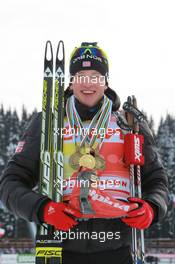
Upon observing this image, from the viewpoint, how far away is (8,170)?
3910 millimetres

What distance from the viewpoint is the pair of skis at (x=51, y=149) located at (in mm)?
3719

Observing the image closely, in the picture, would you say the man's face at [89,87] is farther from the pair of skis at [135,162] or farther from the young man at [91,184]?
the pair of skis at [135,162]

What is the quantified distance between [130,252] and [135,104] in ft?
3.87

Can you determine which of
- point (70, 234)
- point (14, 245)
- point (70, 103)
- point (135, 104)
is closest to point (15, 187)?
point (70, 234)

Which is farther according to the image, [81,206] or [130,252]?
[130,252]

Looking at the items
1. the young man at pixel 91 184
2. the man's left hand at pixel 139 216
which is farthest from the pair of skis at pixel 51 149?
the man's left hand at pixel 139 216

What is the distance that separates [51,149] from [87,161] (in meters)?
0.35

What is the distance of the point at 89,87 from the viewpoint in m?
4.04

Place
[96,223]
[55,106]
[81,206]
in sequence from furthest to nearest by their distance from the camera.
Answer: [55,106] → [96,223] → [81,206]

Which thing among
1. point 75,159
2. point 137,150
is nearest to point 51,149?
point 75,159

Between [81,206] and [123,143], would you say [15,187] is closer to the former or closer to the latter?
[81,206]

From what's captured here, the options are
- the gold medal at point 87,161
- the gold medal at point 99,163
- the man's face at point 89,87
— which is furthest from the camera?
the man's face at point 89,87

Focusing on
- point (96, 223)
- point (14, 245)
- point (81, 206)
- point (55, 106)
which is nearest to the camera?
point (81, 206)

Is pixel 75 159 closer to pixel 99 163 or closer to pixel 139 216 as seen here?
pixel 99 163
